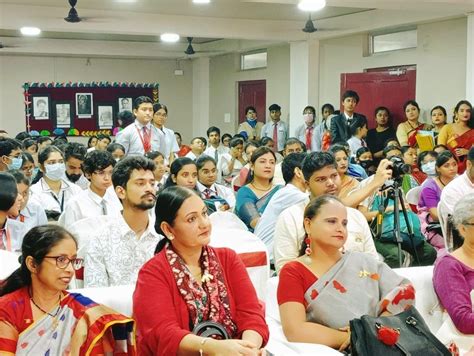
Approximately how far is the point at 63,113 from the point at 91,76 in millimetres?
974

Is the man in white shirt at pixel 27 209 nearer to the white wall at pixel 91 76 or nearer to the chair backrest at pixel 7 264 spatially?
the chair backrest at pixel 7 264

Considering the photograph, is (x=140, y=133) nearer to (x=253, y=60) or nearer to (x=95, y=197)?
(x=95, y=197)

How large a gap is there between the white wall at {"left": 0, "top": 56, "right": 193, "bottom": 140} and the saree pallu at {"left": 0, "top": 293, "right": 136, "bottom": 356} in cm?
1183

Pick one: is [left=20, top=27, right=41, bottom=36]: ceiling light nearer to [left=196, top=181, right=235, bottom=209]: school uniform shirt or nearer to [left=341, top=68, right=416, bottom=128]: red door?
[left=341, top=68, right=416, bottom=128]: red door

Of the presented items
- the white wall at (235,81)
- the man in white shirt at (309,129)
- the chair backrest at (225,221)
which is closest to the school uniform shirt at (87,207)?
the chair backrest at (225,221)

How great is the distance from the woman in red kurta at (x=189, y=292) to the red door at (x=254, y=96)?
10.00 m

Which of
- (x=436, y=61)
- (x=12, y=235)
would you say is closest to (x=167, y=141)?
(x=436, y=61)

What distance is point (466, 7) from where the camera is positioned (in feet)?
23.8

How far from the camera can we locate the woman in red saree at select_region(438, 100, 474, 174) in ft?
23.6

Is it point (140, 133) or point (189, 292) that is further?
point (140, 133)

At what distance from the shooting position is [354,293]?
2574 millimetres

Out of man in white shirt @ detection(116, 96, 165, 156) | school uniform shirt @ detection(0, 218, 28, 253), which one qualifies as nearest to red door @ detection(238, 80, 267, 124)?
man in white shirt @ detection(116, 96, 165, 156)

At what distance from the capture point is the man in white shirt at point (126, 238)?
9.51 ft

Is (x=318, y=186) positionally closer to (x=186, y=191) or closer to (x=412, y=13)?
(x=186, y=191)
